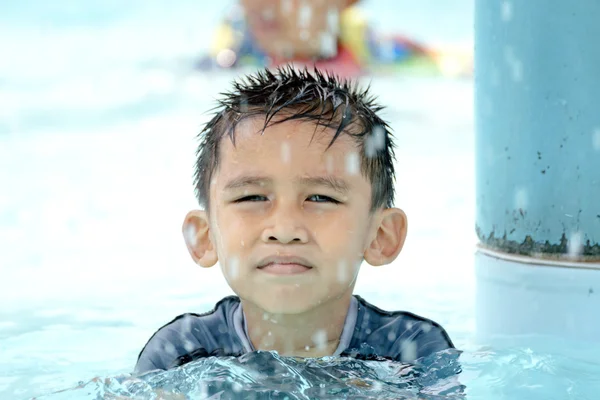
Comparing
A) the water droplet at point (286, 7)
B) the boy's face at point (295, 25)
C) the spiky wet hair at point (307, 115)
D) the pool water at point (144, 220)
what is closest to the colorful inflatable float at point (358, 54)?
the boy's face at point (295, 25)

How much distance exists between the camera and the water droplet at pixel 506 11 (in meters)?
2.82

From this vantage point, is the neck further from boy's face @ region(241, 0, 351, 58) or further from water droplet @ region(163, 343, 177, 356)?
boy's face @ region(241, 0, 351, 58)

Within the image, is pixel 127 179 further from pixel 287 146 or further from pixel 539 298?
pixel 287 146

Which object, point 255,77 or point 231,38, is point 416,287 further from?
point 231,38

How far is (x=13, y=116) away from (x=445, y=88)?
605cm

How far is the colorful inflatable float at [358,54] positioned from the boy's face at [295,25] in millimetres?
115

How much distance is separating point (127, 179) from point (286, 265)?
6826 mm

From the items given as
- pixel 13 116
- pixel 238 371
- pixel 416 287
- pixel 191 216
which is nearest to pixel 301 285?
pixel 238 371

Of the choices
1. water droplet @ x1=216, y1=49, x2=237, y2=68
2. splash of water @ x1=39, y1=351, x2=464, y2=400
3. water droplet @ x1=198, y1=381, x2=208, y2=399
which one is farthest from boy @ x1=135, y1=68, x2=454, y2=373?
water droplet @ x1=216, y1=49, x2=237, y2=68

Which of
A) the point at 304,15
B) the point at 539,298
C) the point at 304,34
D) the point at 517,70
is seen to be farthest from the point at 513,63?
the point at 304,15

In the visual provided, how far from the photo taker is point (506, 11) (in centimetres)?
284

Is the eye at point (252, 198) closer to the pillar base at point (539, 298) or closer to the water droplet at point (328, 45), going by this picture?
the pillar base at point (539, 298)

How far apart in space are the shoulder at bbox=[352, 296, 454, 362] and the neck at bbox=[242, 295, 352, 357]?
0.21 feet

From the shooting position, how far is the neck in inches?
90.8
